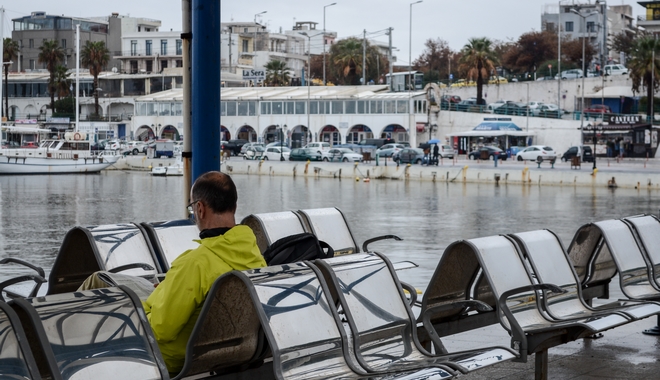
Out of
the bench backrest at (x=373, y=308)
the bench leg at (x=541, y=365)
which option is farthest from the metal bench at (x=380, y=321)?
the bench leg at (x=541, y=365)

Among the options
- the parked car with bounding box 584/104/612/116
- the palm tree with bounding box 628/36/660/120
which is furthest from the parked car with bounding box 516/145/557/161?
the palm tree with bounding box 628/36/660/120

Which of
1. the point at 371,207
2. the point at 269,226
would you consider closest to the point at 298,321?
the point at 269,226

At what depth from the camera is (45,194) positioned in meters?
44.8

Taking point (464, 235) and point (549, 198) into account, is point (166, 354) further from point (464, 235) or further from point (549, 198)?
point (549, 198)

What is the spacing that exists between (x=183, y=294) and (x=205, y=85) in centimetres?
449

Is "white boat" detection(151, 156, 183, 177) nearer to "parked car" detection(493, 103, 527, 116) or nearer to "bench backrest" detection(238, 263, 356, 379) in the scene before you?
"parked car" detection(493, 103, 527, 116)

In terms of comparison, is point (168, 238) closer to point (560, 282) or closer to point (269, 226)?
point (269, 226)

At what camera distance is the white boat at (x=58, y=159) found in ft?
213

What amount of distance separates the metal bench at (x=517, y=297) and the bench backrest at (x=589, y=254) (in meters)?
1.55

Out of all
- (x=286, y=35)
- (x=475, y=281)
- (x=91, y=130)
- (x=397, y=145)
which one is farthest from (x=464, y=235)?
(x=286, y=35)

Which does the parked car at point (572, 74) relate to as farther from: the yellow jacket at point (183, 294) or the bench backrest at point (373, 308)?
the yellow jacket at point (183, 294)

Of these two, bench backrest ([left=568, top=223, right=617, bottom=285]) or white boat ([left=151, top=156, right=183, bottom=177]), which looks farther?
white boat ([left=151, top=156, right=183, bottom=177])

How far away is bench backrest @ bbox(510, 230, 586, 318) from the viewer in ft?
20.7

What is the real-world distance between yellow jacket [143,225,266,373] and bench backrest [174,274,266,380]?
8 centimetres
